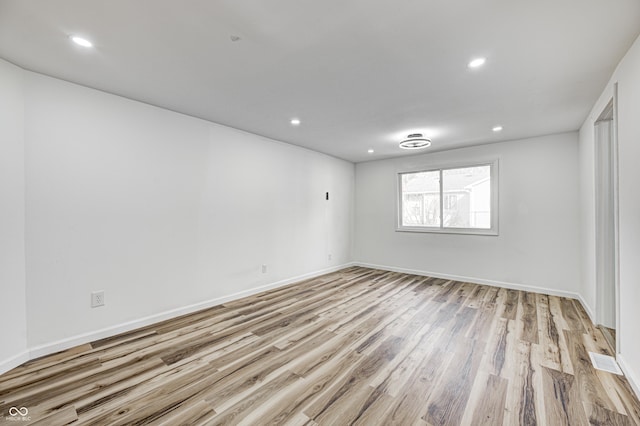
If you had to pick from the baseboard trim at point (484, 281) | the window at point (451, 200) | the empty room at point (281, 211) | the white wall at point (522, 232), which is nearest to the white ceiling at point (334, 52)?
the empty room at point (281, 211)

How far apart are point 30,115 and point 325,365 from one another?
339 cm

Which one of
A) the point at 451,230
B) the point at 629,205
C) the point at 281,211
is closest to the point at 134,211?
Answer: the point at 281,211

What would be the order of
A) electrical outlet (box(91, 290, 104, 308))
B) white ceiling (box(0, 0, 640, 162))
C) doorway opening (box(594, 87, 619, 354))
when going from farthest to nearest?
doorway opening (box(594, 87, 619, 354))
electrical outlet (box(91, 290, 104, 308))
white ceiling (box(0, 0, 640, 162))

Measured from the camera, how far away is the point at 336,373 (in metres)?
2.13

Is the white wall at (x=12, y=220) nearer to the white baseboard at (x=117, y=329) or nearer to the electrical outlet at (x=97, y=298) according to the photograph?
the white baseboard at (x=117, y=329)

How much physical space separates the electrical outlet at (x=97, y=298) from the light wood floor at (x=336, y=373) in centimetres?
37

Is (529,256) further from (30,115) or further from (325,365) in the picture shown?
(30,115)

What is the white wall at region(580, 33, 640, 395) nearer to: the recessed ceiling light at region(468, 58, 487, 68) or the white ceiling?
the white ceiling

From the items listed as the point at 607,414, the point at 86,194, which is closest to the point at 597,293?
the point at 607,414

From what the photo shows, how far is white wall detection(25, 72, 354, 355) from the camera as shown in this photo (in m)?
2.41

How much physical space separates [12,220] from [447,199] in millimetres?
5940

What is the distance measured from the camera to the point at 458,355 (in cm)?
241

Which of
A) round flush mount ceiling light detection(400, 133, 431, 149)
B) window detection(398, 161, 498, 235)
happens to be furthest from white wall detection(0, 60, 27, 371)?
window detection(398, 161, 498, 235)

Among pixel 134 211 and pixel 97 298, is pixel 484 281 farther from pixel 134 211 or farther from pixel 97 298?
pixel 97 298
